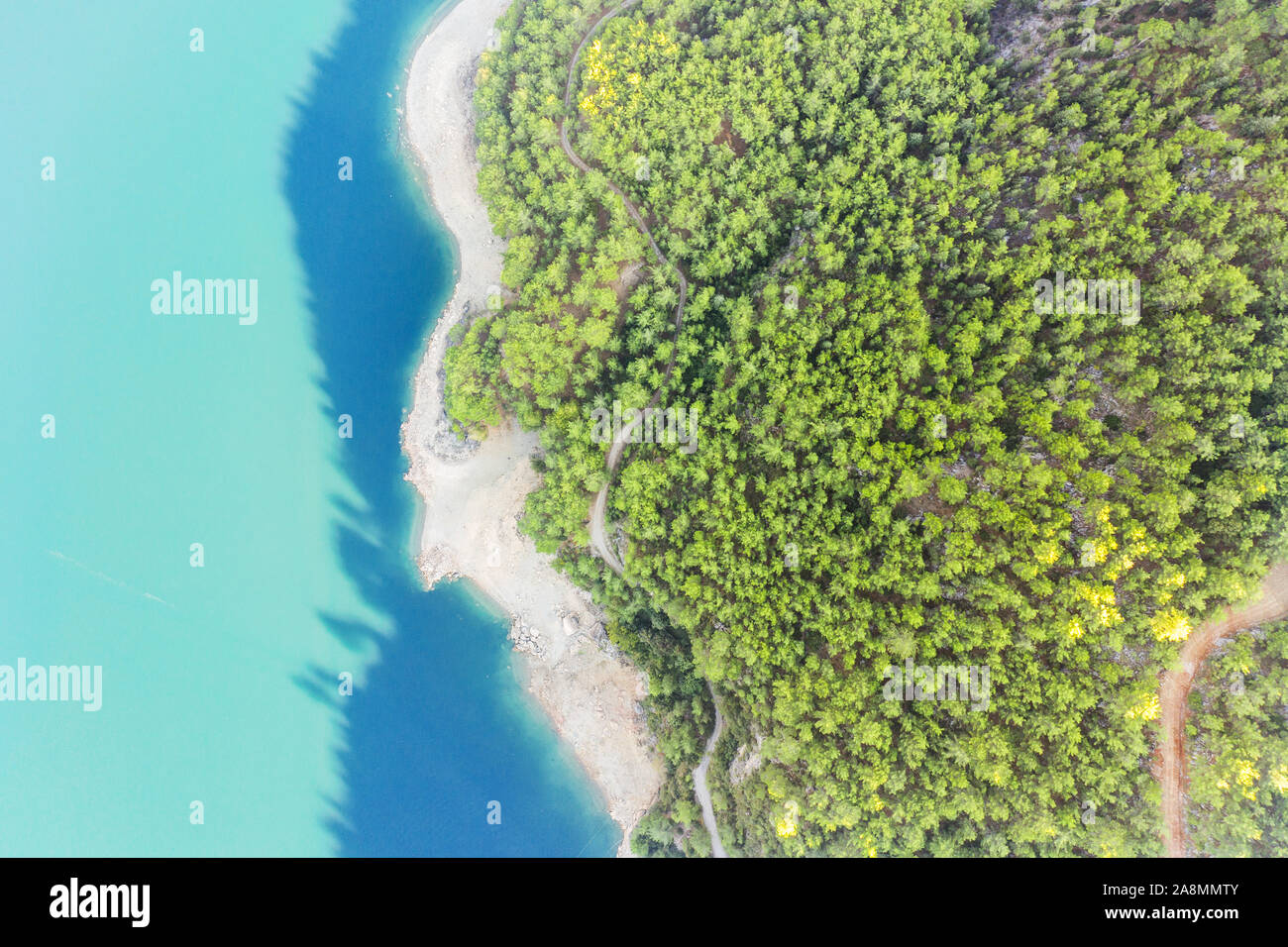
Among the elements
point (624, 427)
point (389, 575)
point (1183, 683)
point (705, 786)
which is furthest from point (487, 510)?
point (1183, 683)

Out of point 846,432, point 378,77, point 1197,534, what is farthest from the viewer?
point 378,77

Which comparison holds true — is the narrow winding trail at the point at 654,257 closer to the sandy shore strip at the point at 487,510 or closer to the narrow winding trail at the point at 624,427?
the narrow winding trail at the point at 624,427

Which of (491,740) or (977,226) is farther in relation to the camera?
(491,740)

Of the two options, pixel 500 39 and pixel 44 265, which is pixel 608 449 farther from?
pixel 44 265

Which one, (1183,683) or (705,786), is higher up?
(1183,683)

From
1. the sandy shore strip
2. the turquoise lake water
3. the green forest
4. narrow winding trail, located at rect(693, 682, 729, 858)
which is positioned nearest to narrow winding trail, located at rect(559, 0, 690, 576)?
the green forest

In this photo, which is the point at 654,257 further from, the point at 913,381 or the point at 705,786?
the point at 705,786

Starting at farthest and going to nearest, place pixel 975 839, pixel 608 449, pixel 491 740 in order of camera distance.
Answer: pixel 491 740 < pixel 608 449 < pixel 975 839

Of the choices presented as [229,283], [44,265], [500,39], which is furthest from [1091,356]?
[44,265]
